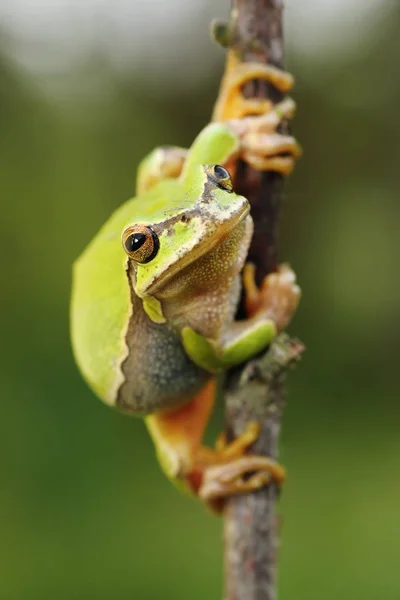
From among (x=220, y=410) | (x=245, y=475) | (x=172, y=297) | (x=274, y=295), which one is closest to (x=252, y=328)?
(x=274, y=295)

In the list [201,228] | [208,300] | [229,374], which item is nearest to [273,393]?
[229,374]

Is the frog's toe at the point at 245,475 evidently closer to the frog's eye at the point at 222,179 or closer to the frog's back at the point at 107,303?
the frog's back at the point at 107,303

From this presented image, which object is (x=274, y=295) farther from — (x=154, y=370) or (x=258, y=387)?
(x=154, y=370)

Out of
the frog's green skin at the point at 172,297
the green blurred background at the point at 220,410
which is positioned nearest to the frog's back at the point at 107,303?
the frog's green skin at the point at 172,297

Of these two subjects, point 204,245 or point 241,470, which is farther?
point 241,470

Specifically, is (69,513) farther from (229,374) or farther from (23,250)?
(229,374)

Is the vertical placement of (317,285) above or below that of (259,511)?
above

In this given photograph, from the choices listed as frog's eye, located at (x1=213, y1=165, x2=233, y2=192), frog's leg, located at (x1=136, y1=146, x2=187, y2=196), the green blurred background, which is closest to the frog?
frog's eye, located at (x1=213, y1=165, x2=233, y2=192)
